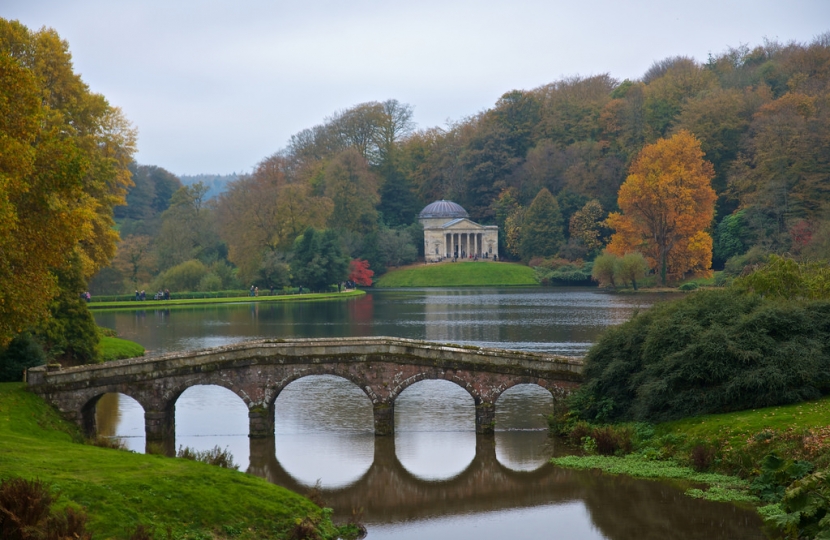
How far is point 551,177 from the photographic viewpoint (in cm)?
12169

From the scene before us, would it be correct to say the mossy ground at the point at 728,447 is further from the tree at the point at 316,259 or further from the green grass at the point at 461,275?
the green grass at the point at 461,275

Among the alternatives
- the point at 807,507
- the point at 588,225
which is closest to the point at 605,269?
the point at 588,225

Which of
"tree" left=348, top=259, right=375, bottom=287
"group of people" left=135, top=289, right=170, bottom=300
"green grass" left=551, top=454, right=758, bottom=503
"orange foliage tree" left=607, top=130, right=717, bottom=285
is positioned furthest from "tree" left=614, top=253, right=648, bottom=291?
"green grass" left=551, top=454, right=758, bottom=503

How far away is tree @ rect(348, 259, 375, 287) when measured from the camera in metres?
112

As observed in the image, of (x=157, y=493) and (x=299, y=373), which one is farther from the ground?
(x=299, y=373)

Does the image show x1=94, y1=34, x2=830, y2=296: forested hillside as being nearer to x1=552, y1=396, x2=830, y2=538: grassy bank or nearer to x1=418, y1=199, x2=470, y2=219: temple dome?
x1=418, y1=199, x2=470, y2=219: temple dome

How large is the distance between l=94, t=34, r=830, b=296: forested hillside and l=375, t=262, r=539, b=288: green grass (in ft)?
9.90

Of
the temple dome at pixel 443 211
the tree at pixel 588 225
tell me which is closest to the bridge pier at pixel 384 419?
the tree at pixel 588 225

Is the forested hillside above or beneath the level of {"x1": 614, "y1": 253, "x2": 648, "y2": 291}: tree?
above

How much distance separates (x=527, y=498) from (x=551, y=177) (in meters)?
100

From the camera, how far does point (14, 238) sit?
2311 centimetres

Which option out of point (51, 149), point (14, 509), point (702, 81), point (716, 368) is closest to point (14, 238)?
point (51, 149)

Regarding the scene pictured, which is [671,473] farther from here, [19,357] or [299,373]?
[19,357]

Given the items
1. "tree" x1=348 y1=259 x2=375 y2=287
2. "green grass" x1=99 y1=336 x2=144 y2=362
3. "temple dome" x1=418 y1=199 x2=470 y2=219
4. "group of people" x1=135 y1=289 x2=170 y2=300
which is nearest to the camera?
"green grass" x1=99 y1=336 x2=144 y2=362
